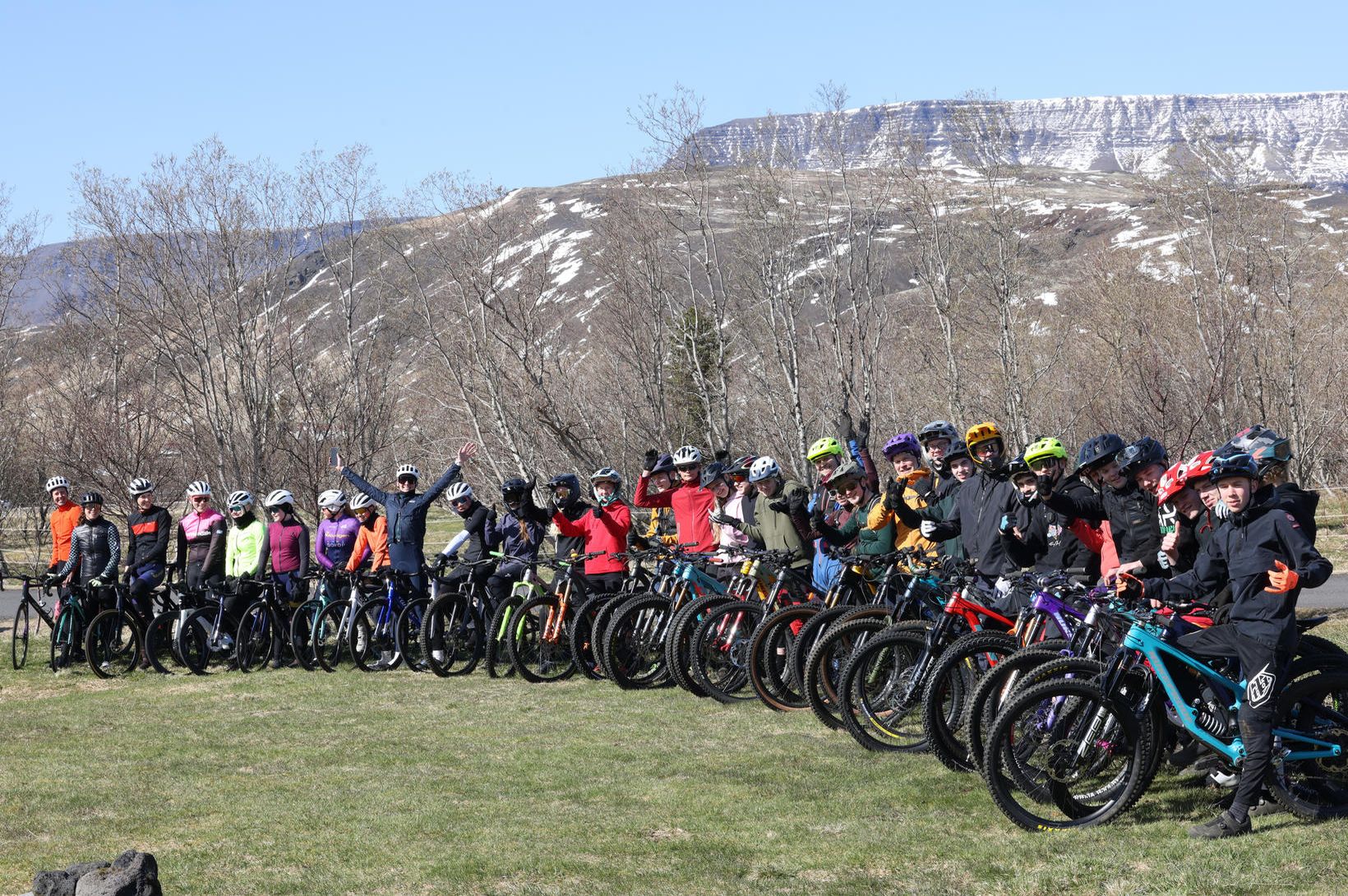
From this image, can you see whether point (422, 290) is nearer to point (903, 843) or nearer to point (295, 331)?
point (295, 331)

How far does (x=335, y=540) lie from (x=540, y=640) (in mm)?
3234

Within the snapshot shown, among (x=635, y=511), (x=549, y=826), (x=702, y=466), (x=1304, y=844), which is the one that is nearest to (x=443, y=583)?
(x=702, y=466)

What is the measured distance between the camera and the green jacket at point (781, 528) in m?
10.0

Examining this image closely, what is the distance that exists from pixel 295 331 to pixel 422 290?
1.98m

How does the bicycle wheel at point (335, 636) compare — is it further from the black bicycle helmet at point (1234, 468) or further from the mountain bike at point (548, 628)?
the black bicycle helmet at point (1234, 468)

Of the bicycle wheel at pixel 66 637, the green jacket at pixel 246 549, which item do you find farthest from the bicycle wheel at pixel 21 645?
the green jacket at pixel 246 549

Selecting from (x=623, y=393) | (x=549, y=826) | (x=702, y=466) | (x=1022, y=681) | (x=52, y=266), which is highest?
(x=52, y=266)

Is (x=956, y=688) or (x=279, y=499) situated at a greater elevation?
(x=279, y=499)

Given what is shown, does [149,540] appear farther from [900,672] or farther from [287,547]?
[900,672]

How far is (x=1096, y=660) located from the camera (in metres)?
5.98

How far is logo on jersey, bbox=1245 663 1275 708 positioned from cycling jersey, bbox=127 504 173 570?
10.4 metres

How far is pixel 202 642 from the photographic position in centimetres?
1245

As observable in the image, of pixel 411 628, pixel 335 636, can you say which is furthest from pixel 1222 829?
pixel 335 636

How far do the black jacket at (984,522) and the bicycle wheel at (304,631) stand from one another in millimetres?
6479
